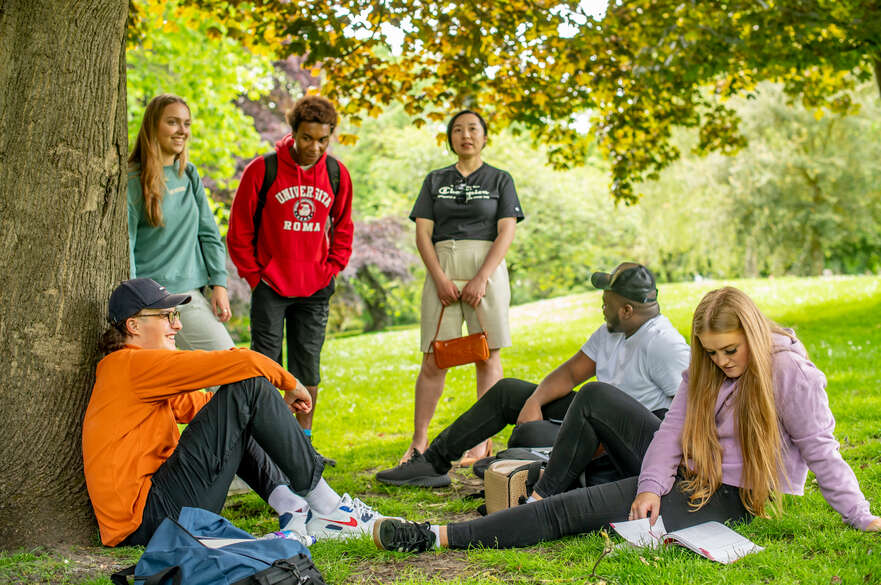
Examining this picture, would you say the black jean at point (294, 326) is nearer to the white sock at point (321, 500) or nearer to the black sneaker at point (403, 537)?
the white sock at point (321, 500)

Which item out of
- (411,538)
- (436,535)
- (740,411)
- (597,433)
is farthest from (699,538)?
(411,538)

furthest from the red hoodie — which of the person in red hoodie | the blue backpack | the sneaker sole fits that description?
the blue backpack

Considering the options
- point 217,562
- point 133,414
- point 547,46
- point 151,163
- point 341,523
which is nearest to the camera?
point 217,562

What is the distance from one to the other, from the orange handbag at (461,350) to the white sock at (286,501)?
193 centimetres

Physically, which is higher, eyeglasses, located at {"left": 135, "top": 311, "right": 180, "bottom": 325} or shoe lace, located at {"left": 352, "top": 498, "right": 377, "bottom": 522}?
eyeglasses, located at {"left": 135, "top": 311, "right": 180, "bottom": 325}

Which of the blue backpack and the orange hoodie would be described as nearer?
the blue backpack

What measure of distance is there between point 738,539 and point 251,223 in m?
3.95

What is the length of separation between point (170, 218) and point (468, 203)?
7.20 feet

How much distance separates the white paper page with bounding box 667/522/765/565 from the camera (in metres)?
3.55

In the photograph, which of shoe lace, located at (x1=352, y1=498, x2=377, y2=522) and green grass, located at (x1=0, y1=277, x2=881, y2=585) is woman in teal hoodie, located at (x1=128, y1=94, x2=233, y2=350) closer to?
green grass, located at (x1=0, y1=277, x2=881, y2=585)

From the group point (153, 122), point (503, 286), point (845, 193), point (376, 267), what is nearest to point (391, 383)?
point (503, 286)

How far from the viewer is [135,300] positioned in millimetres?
4125

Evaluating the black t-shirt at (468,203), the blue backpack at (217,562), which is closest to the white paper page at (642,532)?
the blue backpack at (217,562)

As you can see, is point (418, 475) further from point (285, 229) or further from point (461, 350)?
point (285, 229)
